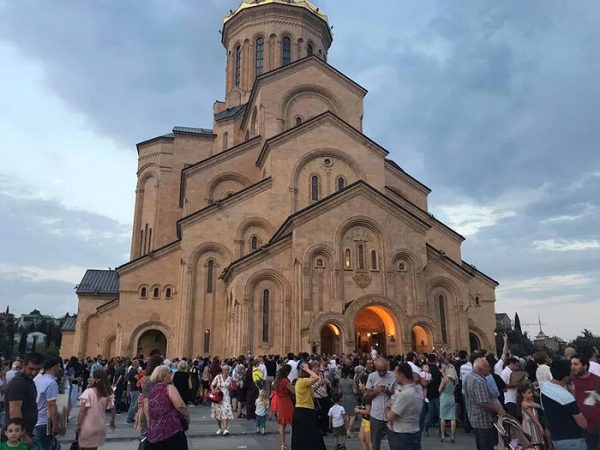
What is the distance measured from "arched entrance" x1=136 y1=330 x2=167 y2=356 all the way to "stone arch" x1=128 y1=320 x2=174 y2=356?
2.47 ft

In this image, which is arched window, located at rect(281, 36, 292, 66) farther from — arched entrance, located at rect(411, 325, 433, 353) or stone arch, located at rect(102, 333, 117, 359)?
arched entrance, located at rect(411, 325, 433, 353)

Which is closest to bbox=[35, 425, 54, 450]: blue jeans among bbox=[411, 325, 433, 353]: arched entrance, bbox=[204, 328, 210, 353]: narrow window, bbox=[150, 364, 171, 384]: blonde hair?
bbox=[150, 364, 171, 384]: blonde hair

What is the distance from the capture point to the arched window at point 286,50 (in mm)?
39609

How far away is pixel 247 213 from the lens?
26906 mm

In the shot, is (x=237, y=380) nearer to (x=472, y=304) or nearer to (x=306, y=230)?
(x=306, y=230)

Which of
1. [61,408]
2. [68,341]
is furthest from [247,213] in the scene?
[61,408]

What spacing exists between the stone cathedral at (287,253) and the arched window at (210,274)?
6 centimetres

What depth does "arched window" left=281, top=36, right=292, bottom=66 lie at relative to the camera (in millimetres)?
39609

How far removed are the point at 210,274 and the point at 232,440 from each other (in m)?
16.0

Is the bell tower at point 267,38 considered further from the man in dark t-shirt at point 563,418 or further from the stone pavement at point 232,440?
the man in dark t-shirt at point 563,418

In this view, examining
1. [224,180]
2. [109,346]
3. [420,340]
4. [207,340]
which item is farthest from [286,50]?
[420,340]

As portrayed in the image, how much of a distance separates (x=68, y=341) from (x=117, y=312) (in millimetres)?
8315

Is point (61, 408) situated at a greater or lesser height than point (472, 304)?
lesser

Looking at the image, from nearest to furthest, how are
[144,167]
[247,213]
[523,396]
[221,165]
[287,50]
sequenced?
[523,396] → [247,213] → [221,165] → [144,167] → [287,50]
